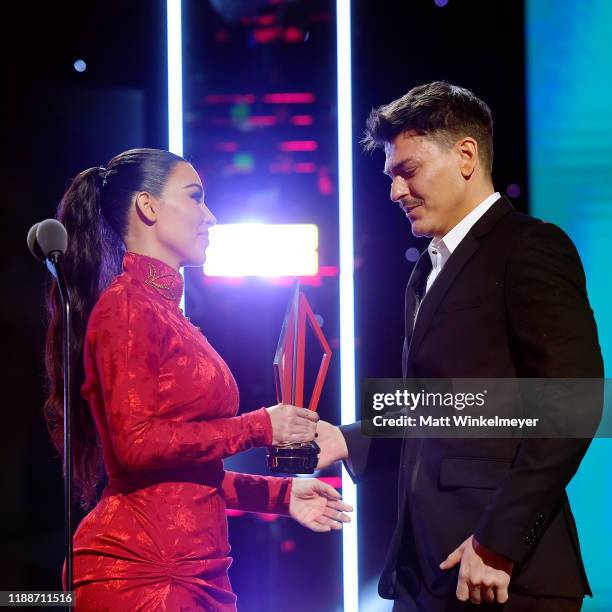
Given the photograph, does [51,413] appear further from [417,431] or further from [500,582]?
[500,582]

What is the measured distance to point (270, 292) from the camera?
2.25 meters

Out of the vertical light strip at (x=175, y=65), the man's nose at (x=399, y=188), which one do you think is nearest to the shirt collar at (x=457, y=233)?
the man's nose at (x=399, y=188)

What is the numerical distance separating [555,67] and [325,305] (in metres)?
0.96

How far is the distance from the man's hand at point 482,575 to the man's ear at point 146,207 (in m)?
0.88

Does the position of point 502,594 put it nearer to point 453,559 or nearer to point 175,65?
point 453,559

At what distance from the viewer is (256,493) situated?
1696 mm

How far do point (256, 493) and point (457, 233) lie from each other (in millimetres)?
709

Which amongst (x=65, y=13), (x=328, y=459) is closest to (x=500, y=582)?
(x=328, y=459)

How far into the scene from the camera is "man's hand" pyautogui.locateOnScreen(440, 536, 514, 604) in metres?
1.24

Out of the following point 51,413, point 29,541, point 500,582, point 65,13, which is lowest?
point 29,541

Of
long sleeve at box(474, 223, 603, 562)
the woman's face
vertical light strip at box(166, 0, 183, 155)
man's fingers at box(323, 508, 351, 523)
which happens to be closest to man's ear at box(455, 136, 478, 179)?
long sleeve at box(474, 223, 603, 562)

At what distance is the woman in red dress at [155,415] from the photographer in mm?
1396

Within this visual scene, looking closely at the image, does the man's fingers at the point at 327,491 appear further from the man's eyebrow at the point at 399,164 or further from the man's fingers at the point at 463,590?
the man's eyebrow at the point at 399,164

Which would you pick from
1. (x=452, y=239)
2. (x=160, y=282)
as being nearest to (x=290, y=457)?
(x=160, y=282)
